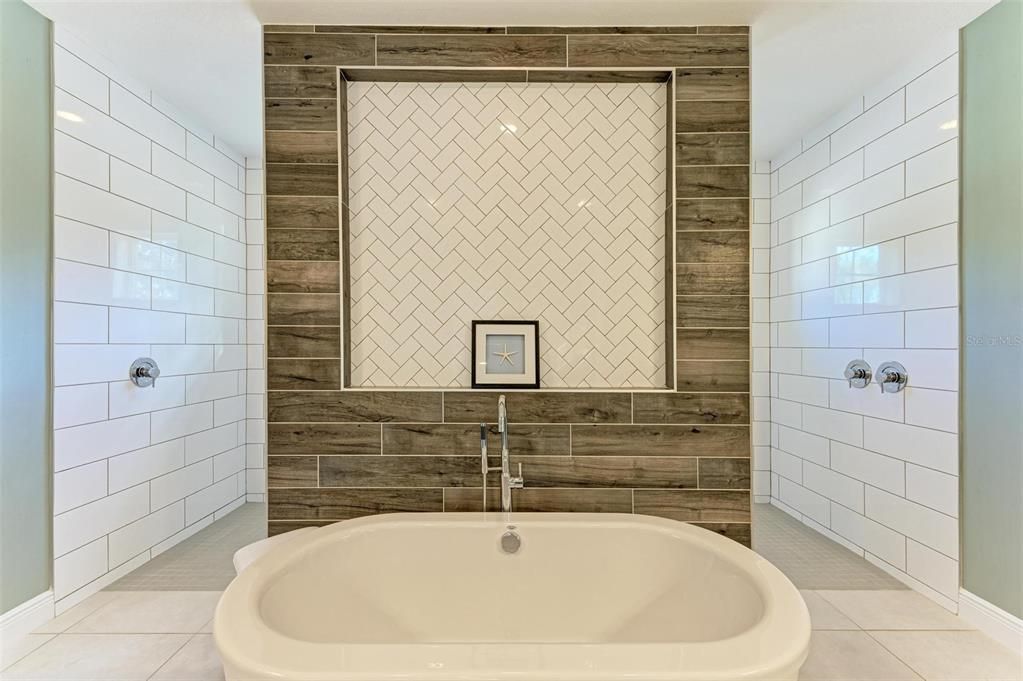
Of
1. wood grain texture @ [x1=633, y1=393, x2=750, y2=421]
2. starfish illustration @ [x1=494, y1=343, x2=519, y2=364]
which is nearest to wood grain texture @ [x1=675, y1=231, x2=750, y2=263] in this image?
wood grain texture @ [x1=633, y1=393, x2=750, y2=421]

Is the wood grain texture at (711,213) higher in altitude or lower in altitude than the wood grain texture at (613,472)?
higher

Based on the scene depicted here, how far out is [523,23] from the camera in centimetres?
186

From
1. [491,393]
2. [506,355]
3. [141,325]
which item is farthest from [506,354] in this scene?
Answer: [141,325]

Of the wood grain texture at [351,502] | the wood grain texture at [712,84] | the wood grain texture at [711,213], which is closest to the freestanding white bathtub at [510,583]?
the wood grain texture at [351,502]

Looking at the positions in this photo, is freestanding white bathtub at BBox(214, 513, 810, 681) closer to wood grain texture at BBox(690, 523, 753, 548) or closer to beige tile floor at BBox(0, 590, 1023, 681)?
wood grain texture at BBox(690, 523, 753, 548)

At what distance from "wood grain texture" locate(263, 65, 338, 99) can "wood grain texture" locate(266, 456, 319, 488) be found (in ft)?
4.57

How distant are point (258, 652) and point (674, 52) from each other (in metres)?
2.24

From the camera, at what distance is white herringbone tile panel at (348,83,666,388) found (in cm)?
195

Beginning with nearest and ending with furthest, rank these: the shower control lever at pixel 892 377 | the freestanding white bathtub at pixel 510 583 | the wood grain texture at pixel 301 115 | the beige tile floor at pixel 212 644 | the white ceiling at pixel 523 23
→ the freestanding white bathtub at pixel 510 583
the beige tile floor at pixel 212 644
the white ceiling at pixel 523 23
the wood grain texture at pixel 301 115
the shower control lever at pixel 892 377

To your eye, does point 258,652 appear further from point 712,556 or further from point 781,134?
point 781,134

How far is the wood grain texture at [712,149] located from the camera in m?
1.86

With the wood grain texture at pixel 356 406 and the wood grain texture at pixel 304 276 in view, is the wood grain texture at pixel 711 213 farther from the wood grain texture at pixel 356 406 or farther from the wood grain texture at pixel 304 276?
the wood grain texture at pixel 304 276

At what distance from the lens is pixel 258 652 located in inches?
36.9
